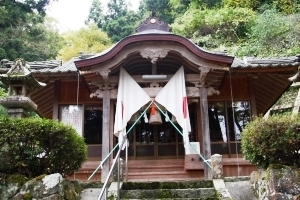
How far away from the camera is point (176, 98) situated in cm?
993

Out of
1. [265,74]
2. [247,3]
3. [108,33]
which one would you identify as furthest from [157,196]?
[108,33]

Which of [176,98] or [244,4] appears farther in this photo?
[244,4]

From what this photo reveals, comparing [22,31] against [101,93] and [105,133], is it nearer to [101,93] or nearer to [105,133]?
[101,93]

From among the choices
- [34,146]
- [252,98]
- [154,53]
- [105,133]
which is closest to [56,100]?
[105,133]

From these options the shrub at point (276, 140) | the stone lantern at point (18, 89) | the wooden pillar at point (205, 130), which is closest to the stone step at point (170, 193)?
the shrub at point (276, 140)

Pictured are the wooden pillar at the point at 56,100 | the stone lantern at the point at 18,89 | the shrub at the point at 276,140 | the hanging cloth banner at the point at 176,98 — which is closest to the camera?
the shrub at the point at 276,140

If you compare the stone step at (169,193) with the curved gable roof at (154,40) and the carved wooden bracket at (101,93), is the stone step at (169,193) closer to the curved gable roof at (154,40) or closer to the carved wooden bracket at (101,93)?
the carved wooden bracket at (101,93)

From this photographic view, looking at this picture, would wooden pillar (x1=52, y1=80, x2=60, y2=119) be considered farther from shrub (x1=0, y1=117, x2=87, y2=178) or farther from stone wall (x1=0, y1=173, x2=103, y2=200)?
stone wall (x1=0, y1=173, x2=103, y2=200)

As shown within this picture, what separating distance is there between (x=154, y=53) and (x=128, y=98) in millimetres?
1469

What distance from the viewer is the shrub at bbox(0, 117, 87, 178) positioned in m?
6.19

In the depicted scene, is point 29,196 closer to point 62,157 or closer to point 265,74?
point 62,157

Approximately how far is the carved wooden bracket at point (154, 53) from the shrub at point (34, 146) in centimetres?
396

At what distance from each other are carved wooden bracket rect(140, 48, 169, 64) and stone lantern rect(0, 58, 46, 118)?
3092 millimetres

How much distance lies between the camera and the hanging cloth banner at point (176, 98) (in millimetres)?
9672
